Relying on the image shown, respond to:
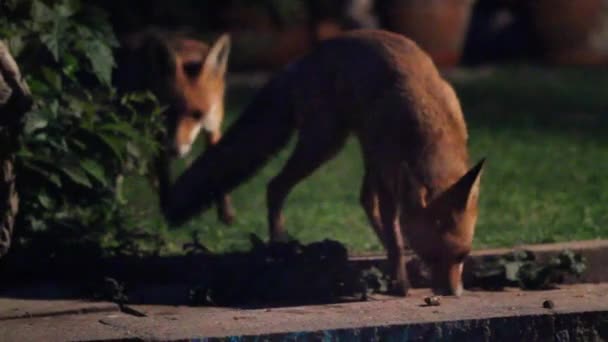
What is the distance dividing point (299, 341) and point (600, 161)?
16.6ft

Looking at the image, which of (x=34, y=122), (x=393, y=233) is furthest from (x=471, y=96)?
(x=34, y=122)

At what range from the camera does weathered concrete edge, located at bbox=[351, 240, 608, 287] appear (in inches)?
283

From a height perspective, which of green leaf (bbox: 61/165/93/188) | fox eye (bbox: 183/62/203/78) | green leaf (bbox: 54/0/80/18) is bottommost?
green leaf (bbox: 61/165/93/188)

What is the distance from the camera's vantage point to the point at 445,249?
6.80 m

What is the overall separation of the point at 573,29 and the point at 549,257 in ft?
30.3

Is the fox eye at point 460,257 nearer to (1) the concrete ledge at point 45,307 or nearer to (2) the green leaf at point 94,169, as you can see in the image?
(1) the concrete ledge at point 45,307

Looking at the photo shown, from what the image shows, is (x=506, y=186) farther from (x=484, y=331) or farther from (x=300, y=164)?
(x=484, y=331)

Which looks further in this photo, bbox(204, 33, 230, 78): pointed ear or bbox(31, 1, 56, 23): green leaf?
bbox(204, 33, 230, 78): pointed ear

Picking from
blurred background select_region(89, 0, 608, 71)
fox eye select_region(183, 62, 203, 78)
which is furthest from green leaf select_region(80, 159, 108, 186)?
blurred background select_region(89, 0, 608, 71)

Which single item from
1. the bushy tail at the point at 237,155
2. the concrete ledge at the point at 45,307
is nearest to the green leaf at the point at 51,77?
the bushy tail at the point at 237,155

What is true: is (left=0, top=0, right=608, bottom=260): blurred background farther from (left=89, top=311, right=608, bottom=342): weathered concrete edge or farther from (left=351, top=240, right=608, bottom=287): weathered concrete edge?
(left=89, top=311, right=608, bottom=342): weathered concrete edge

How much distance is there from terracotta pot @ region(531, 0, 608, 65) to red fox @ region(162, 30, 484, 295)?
8605mm

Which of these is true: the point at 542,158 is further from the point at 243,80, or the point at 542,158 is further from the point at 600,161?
the point at 243,80

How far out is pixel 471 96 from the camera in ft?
44.1
